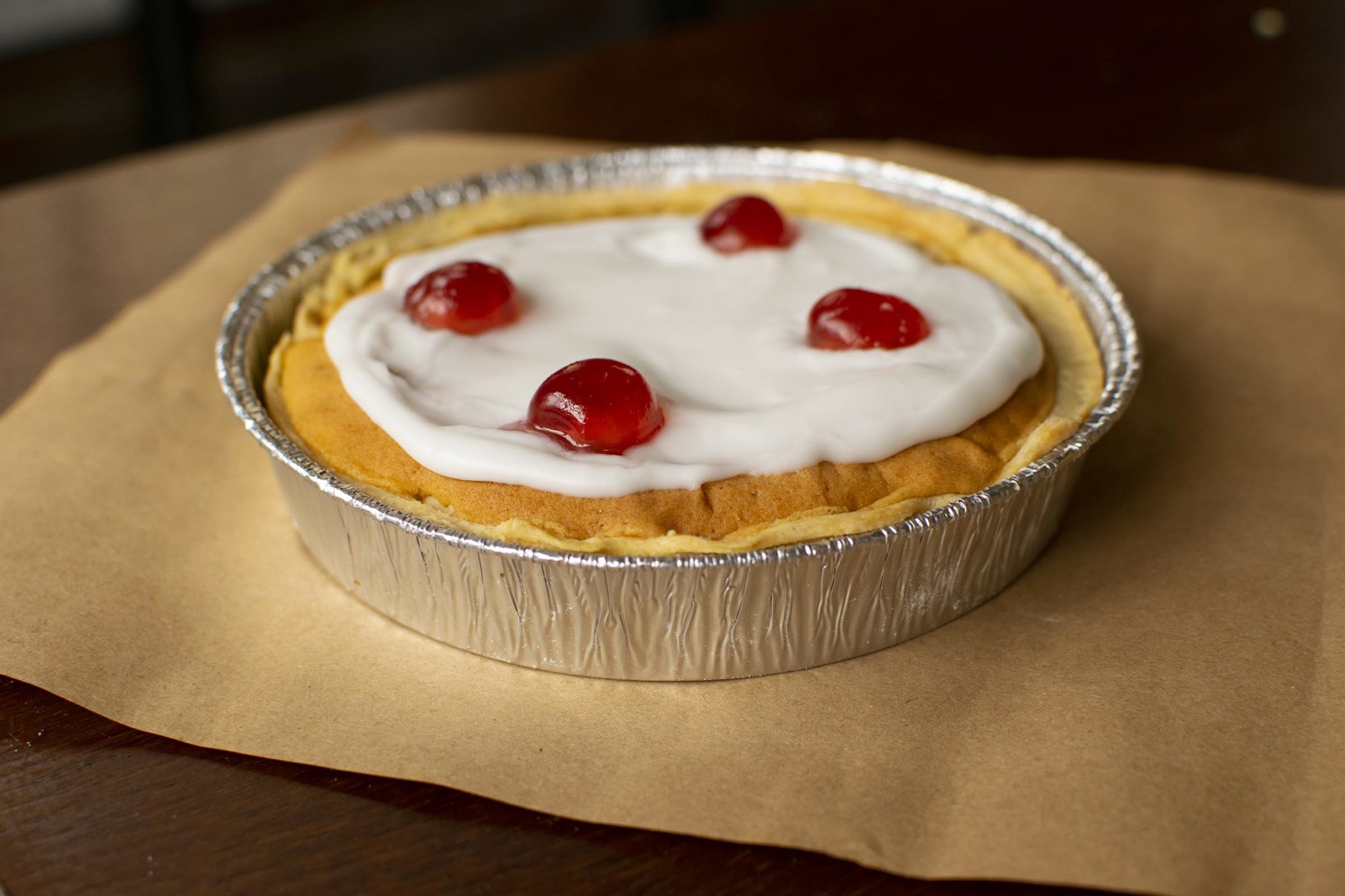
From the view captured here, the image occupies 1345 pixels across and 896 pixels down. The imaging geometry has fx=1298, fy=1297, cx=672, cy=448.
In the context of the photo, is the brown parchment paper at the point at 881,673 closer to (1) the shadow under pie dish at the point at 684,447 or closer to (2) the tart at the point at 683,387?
(1) the shadow under pie dish at the point at 684,447

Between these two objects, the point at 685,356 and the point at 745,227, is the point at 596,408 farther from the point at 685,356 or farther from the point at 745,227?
the point at 745,227

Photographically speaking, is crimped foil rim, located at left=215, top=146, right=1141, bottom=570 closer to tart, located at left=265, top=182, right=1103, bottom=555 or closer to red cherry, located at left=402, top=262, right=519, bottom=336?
tart, located at left=265, top=182, right=1103, bottom=555

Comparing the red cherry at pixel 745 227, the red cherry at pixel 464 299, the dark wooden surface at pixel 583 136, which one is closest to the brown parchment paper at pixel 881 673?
the dark wooden surface at pixel 583 136

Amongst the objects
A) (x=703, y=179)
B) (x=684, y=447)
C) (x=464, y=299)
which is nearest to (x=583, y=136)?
(x=703, y=179)

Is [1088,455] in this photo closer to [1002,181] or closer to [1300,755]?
[1300,755]

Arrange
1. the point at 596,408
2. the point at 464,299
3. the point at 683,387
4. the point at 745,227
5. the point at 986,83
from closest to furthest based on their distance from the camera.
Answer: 1. the point at 596,408
2. the point at 683,387
3. the point at 464,299
4. the point at 745,227
5. the point at 986,83

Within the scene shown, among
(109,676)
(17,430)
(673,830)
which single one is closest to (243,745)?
(109,676)
